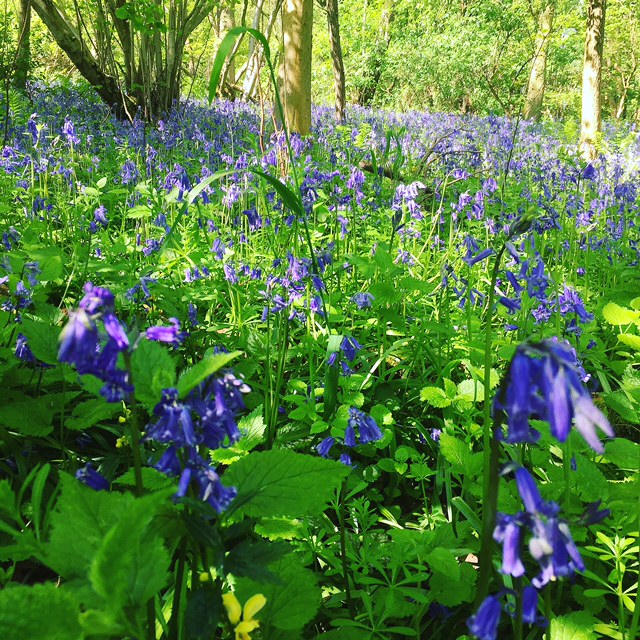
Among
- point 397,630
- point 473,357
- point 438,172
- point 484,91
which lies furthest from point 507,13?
point 397,630

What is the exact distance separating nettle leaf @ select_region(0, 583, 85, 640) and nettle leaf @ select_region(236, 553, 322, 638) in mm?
466

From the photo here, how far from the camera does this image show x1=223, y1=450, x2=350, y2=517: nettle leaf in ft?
3.13

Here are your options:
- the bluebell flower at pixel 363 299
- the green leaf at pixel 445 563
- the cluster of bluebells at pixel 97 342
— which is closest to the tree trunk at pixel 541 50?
the bluebell flower at pixel 363 299

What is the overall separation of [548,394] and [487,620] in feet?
1.11

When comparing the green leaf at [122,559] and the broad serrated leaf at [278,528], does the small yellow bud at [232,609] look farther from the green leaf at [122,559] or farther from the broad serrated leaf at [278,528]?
the broad serrated leaf at [278,528]

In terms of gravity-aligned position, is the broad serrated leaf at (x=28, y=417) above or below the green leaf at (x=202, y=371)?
below

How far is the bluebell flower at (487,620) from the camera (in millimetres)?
785

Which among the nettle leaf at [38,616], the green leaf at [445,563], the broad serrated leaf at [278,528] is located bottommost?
the broad serrated leaf at [278,528]

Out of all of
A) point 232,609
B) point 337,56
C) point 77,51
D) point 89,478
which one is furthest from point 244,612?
point 337,56

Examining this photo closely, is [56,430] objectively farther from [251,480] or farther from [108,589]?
[108,589]

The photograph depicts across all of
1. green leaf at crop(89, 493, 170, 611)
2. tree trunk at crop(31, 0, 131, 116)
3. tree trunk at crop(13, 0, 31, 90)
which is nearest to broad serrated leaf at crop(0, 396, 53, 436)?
green leaf at crop(89, 493, 170, 611)

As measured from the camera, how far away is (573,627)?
4.22 ft

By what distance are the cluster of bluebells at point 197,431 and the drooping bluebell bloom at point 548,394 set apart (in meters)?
0.43

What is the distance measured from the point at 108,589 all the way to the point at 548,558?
56 centimetres
